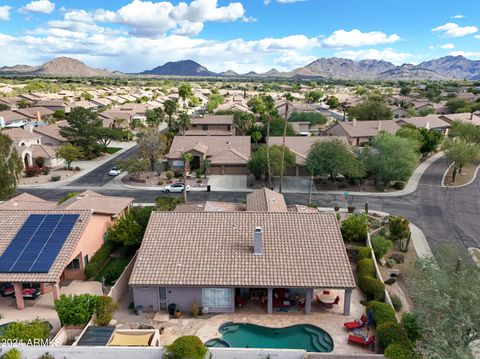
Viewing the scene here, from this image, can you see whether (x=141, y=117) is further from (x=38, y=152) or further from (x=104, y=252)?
(x=104, y=252)

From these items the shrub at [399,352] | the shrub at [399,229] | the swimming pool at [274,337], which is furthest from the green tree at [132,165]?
the shrub at [399,352]

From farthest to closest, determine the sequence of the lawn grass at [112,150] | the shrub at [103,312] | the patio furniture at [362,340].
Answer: the lawn grass at [112,150] < the shrub at [103,312] < the patio furniture at [362,340]

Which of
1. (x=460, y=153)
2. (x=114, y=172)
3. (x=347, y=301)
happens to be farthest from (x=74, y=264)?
(x=460, y=153)

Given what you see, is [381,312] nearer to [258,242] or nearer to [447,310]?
[447,310]

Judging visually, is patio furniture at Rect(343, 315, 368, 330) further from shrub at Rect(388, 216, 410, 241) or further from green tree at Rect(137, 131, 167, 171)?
green tree at Rect(137, 131, 167, 171)

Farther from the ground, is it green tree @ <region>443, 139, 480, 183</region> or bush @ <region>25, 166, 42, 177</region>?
green tree @ <region>443, 139, 480, 183</region>

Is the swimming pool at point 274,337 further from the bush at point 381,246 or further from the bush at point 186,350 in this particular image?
the bush at point 381,246

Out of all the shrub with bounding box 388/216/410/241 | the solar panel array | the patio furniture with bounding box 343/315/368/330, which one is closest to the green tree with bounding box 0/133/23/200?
the solar panel array
